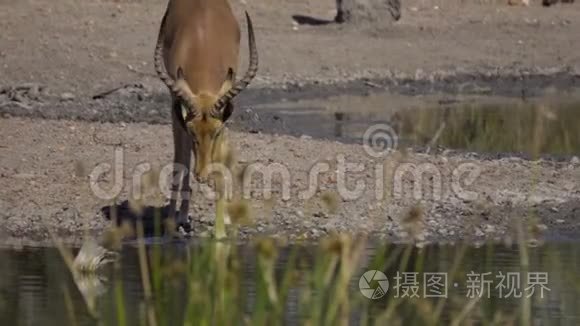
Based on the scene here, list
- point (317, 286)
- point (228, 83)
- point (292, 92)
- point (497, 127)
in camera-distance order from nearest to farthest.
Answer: point (317, 286), point (228, 83), point (497, 127), point (292, 92)

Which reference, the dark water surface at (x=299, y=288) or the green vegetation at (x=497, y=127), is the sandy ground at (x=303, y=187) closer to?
the dark water surface at (x=299, y=288)

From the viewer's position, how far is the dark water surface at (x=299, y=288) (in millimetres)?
7812

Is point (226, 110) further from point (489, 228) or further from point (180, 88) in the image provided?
point (489, 228)

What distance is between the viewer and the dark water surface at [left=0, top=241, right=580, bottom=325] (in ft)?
25.6

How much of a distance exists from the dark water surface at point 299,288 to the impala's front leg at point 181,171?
56 cm

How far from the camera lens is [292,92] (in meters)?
18.7

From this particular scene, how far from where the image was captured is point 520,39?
886 inches

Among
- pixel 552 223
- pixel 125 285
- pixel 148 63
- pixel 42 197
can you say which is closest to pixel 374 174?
pixel 552 223

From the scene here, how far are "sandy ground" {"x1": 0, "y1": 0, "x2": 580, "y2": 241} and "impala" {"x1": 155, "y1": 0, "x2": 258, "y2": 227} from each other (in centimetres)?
45

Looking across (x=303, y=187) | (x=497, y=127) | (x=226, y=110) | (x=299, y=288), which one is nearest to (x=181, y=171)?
(x=226, y=110)

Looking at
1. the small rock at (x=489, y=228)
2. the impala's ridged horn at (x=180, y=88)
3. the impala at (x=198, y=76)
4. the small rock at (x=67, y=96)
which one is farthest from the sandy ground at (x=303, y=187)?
the small rock at (x=67, y=96)

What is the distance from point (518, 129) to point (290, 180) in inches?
178

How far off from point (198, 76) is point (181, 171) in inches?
28.9

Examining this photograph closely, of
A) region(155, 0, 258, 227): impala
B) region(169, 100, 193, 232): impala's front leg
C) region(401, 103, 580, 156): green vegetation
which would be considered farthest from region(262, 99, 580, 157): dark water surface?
region(169, 100, 193, 232): impala's front leg
